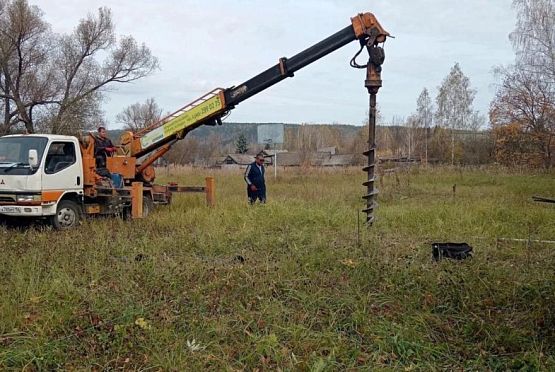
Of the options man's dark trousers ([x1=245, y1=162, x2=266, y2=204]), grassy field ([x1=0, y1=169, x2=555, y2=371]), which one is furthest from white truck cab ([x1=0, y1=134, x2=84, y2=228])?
man's dark trousers ([x1=245, y1=162, x2=266, y2=204])

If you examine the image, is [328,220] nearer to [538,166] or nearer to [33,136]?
[33,136]

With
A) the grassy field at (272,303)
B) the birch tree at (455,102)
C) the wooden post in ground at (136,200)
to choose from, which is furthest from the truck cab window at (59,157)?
the birch tree at (455,102)

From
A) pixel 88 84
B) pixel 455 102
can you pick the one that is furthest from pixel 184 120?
pixel 455 102

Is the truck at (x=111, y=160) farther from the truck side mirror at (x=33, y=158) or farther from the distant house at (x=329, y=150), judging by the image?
the distant house at (x=329, y=150)

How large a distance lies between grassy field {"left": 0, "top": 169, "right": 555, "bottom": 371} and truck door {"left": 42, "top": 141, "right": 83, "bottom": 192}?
1853 millimetres

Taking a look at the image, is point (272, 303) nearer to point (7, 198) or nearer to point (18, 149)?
point (7, 198)

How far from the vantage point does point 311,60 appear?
414 inches

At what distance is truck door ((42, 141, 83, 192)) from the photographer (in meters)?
10.0

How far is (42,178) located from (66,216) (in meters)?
1.03

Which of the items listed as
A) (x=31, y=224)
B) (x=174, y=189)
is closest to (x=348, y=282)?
(x=31, y=224)

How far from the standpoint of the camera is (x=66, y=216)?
10.5 m

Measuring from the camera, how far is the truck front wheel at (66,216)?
10188 mm

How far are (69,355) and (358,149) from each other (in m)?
60.6

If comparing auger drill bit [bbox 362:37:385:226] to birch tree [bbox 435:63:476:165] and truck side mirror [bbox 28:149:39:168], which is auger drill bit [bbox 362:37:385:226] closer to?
truck side mirror [bbox 28:149:39:168]
